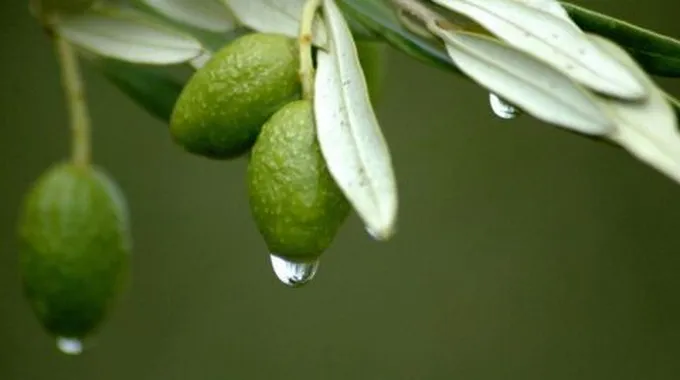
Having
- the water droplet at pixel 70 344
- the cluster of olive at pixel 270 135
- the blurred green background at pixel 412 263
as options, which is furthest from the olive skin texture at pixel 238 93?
the blurred green background at pixel 412 263

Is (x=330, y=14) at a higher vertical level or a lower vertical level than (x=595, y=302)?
higher

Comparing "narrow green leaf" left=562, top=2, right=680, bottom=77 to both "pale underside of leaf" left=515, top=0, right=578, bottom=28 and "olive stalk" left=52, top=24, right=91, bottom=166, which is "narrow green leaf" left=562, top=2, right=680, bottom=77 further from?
"olive stalk" left=52, top=24, right=91, bottom=166

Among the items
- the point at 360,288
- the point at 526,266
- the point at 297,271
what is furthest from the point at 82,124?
the point at 526,266

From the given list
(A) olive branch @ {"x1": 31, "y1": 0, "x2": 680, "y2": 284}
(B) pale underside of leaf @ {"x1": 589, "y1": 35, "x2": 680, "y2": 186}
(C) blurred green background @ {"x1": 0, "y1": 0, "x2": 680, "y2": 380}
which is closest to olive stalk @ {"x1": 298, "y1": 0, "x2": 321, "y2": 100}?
(A) olive branch @ {"x1": 31, "y1": 0, "x2": 680, "y2": 284}

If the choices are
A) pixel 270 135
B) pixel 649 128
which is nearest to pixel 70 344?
pixel 270 135

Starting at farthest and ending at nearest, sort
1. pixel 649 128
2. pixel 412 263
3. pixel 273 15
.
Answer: pixel 412 263 < pixel 273 15 < pixel 649 128

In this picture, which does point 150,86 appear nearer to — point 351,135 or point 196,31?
point 196,31

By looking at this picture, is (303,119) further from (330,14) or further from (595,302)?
(595,302)
